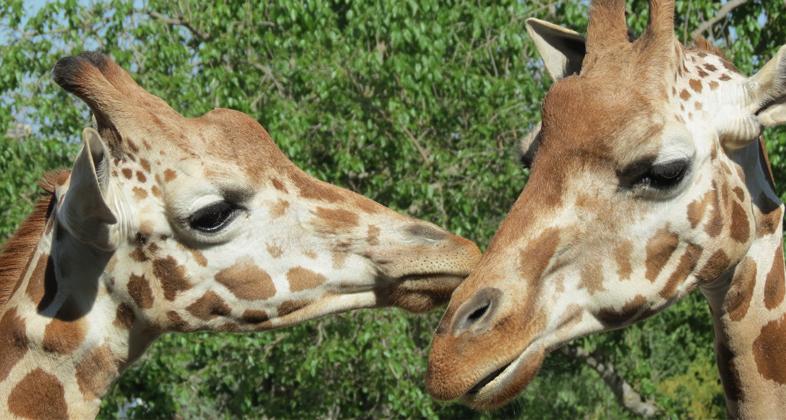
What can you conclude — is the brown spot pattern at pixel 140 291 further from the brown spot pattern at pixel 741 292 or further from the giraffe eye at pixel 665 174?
the brown spot pattern at pixel 741 292

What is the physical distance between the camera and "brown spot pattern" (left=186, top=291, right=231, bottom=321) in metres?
4.26

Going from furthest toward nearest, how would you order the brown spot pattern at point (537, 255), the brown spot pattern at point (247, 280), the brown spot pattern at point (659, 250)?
the brown spot pattern at point (247, 280) → the brown spot pattern at point (659, 250) → the brown spot pattern at point (537, 255)

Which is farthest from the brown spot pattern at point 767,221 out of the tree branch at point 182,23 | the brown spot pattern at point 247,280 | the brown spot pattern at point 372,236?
the tree branch at point 182,23

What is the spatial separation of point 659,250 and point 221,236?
1526 millimetres

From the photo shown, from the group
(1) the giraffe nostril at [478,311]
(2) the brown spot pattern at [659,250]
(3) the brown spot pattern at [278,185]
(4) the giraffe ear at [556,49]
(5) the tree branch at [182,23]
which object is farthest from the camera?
(5) the tree branch at [182,23]

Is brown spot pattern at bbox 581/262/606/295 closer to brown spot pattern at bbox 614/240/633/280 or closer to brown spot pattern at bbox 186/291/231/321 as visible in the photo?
brown spot pattern at bbox 614/240/633/280

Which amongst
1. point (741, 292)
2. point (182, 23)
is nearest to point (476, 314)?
point (741, 292)

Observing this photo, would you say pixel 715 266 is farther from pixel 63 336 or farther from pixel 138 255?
pixel 63 336

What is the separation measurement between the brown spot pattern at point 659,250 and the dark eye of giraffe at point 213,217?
1461 millimetres

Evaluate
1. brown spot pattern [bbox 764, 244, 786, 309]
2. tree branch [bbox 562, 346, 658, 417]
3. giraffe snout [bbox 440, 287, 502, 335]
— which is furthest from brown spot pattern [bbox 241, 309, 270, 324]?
tree branch [bbox 562, 346, 658, 417]

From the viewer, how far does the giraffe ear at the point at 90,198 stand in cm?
388

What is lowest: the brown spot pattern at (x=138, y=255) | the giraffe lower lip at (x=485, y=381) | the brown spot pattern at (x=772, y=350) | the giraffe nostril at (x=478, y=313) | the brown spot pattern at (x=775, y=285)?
the brown spot pattern at (x=772, y=350)

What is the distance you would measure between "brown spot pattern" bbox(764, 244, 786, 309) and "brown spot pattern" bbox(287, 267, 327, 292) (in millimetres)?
1587

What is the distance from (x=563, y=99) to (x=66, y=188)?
1.79 meters
